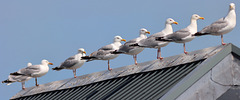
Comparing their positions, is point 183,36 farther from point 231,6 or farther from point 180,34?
point 231,6

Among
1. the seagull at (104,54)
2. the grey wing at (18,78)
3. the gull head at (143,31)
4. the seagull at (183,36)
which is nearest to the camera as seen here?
the seagull at (183,36)

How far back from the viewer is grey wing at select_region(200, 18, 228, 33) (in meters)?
16.4

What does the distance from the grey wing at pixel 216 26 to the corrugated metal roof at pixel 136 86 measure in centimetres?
360

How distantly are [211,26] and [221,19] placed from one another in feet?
1.14

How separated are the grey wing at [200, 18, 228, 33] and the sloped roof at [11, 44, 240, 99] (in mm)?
2926

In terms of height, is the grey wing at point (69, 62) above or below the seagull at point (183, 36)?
below

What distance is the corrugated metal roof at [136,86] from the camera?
11859mm

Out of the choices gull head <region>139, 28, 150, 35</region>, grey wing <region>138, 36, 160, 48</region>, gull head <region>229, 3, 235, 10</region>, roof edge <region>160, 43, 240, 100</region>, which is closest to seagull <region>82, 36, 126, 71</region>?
gull head <region>139, 28, 150, 35</region>

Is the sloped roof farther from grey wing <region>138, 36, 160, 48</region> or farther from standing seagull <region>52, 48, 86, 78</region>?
standing seagull <region>52, 48, 86, 78</region>

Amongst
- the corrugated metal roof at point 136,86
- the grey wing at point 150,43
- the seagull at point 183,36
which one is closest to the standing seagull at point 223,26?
the seagull at point 183,36

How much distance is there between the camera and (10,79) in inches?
1016

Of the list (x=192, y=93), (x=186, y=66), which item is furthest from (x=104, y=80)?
(x=192, y=93)

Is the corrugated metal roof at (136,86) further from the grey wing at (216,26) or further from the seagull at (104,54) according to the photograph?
the seagull at (104,54)

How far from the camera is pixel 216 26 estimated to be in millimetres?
16516
